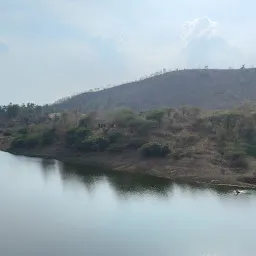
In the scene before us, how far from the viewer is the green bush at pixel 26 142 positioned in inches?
3588

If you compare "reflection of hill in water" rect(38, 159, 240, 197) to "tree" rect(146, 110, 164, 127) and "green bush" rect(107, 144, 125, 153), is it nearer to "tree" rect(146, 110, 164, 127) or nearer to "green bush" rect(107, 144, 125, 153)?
"green bush" rect(107, 144, 125, 153)

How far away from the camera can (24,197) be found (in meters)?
47.3

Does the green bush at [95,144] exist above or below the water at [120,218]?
above

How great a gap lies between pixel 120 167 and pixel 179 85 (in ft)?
368

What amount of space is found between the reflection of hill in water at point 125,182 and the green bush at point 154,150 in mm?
Result: 7645

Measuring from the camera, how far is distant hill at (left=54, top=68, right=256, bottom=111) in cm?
15088

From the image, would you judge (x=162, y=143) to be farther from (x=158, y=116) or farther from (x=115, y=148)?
(x=158, y=116)

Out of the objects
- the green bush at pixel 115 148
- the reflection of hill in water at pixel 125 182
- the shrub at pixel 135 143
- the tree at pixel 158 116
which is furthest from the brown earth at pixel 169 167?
the tree at pixel 158 116

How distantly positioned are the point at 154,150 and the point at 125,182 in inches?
566

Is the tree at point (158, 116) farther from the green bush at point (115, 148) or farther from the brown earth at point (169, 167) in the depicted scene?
the brown earth at point (169, 167)

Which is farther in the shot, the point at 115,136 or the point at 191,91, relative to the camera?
the point at 191,91

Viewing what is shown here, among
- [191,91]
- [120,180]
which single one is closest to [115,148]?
[120,180]

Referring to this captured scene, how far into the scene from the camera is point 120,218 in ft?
130

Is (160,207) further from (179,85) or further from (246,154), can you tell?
(179,85)
